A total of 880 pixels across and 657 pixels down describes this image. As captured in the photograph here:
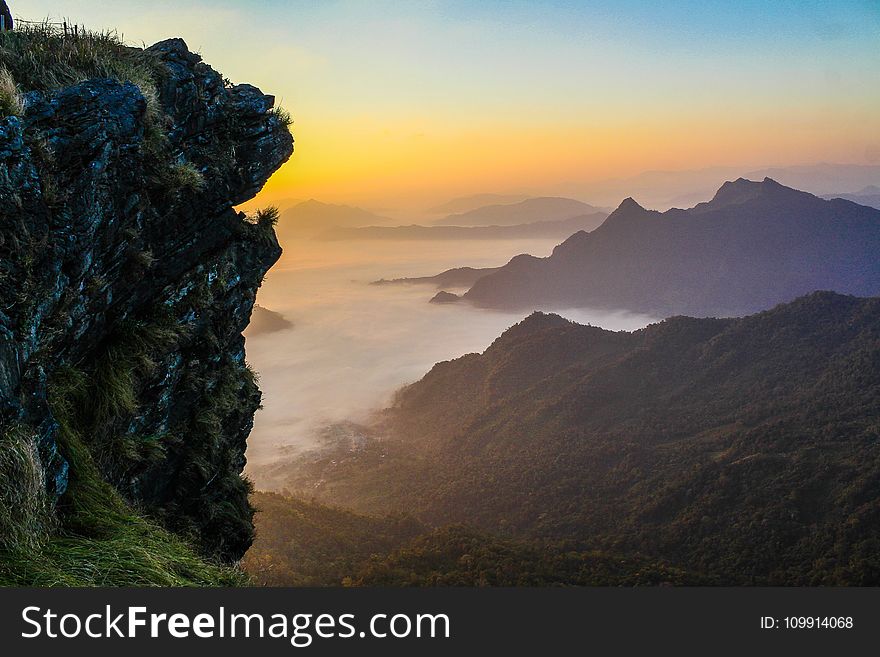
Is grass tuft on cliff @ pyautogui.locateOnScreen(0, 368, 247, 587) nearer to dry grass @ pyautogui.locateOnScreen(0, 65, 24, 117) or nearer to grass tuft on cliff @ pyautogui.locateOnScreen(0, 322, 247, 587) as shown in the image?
grass tuft on cliff @ pyautogui.locateOnScreen(0, 322, 247, 587)

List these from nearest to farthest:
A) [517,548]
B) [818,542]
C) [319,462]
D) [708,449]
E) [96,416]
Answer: [96,416]
[517,548]
[818,542]
[708,449]
[319,462]

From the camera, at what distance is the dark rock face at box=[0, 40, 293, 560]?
19.6ft

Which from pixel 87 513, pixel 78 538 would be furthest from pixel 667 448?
pixel 78 538

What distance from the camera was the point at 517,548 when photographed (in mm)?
46625

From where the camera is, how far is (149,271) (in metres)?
8.87

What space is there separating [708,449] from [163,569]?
94.8 m

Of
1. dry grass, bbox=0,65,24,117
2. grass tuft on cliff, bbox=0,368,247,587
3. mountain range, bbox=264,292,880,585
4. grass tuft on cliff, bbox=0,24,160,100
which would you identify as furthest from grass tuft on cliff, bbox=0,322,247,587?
mountain range, bbox=264,292,880,585

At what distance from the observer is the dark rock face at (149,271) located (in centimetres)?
597

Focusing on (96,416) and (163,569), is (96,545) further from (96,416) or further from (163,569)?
(96,416)

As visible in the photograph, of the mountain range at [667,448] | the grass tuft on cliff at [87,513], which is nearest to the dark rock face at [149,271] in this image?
the grass tuft on cliff at [87,513]

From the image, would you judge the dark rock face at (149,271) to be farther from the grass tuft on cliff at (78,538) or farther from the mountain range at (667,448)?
the mountain range at (667,448)

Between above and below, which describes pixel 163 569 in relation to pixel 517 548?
above

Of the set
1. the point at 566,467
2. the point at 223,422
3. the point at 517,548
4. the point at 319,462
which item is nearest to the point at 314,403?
the point at 319,462

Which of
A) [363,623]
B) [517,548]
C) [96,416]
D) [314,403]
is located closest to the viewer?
[363,623]
